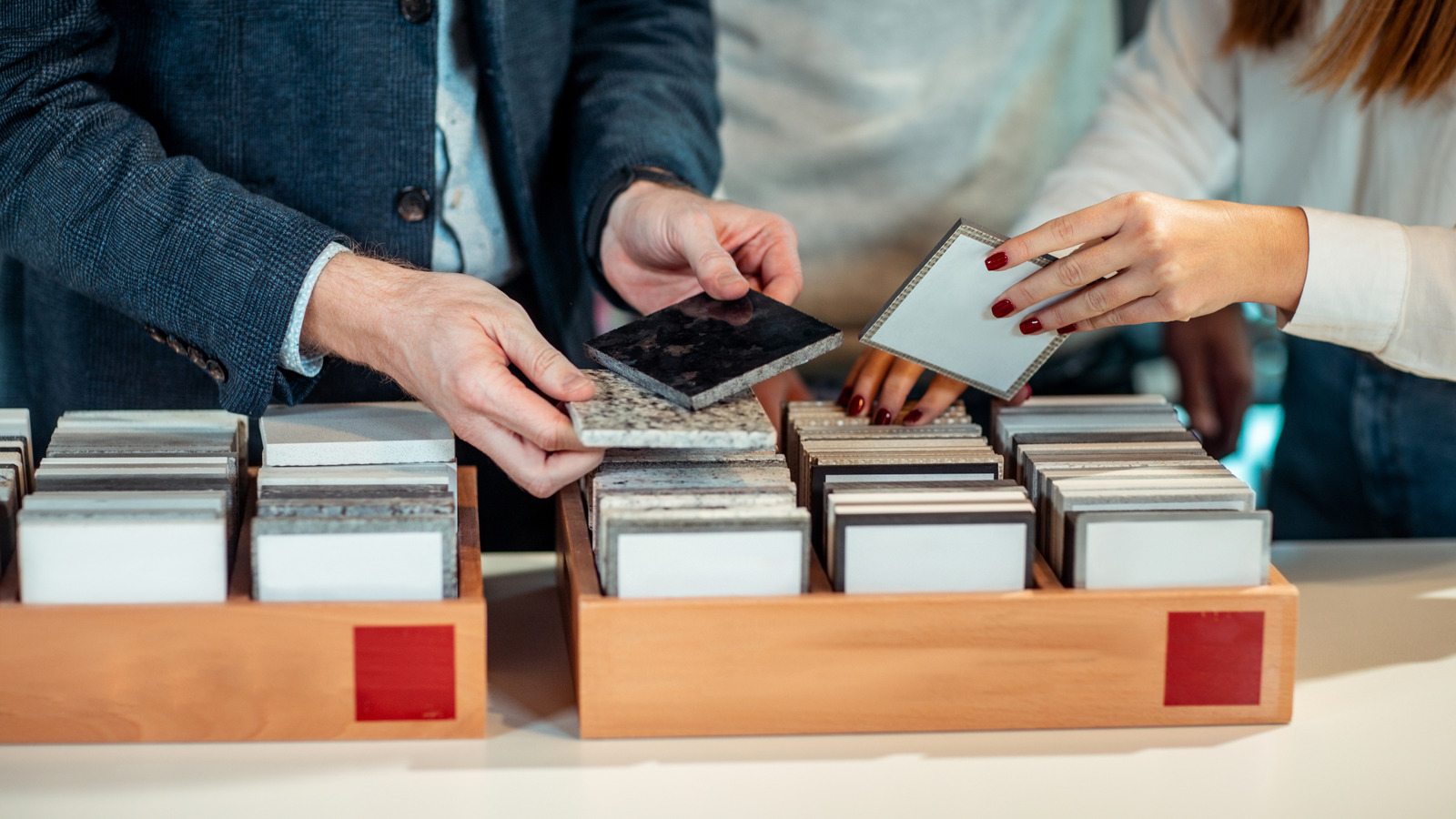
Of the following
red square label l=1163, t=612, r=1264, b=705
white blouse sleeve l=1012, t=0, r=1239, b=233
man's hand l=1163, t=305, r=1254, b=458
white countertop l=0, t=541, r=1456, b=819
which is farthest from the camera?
man's hand l=1163, t=305, r=1254, b=458

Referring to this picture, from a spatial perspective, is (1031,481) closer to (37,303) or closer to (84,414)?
(84,414)

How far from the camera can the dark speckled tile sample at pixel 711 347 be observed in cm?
123

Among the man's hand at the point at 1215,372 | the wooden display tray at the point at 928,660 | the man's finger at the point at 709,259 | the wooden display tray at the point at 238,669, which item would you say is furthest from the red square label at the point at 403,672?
the man's hand at the point at 1215,372

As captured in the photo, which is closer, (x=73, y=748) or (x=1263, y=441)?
(x=73, y=748)

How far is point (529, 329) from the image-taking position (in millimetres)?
1264

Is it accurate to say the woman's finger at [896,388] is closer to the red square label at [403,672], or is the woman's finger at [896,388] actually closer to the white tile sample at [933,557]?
the white tile sample at [933,557]

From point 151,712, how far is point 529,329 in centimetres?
50

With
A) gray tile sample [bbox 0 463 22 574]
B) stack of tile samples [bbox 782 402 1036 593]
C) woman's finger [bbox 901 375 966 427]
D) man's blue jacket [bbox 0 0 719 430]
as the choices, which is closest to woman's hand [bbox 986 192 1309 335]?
woman's finger [bbox 901 375 966 427]

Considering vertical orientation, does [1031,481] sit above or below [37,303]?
Result: below

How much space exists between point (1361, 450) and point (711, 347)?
123 centimetres

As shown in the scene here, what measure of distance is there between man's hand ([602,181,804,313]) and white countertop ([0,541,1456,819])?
52 centimetres

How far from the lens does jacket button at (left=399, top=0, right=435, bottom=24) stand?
153 cm

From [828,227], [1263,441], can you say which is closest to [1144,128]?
[828,227]

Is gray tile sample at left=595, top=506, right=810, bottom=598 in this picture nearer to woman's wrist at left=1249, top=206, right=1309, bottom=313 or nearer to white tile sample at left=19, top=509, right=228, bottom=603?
white tile sample at left=19, top=509, right=228, bottom=603
